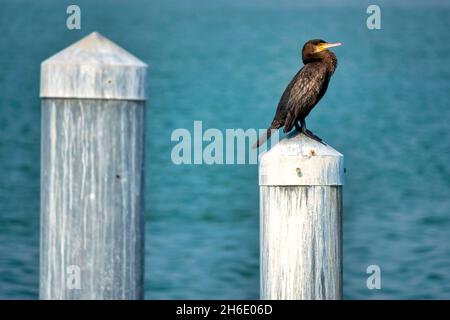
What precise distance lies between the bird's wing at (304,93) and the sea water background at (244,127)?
684cm

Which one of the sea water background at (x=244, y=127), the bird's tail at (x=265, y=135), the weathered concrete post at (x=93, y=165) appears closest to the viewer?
the weathered concrete post at (x=93, y=165)

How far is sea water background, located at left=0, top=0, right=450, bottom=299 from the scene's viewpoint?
15086 millimetres

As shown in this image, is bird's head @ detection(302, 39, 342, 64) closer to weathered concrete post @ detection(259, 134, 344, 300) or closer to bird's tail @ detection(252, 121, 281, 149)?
bird's tail @ detection(252, 121, 281, 149)

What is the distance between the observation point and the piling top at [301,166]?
15.9ft

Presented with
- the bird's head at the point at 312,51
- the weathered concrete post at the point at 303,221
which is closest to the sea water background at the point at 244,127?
the bird's head at the point at 312,51

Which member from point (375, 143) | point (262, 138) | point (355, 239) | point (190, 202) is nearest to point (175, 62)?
point (375, 143)

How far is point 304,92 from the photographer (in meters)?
6.34

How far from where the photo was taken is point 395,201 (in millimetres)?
21625

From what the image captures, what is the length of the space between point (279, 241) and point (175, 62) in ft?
162

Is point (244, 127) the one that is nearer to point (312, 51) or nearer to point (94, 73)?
point (312, 51)

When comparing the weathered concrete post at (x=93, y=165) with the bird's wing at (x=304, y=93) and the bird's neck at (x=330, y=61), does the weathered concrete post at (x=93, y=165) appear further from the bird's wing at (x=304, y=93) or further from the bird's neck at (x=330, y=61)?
the bird's neck at (x=330, y=61)

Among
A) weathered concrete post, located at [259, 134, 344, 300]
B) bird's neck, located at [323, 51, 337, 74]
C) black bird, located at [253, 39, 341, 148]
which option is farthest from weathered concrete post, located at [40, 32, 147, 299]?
bird's neck, located at [323, 51, 337, 74]
